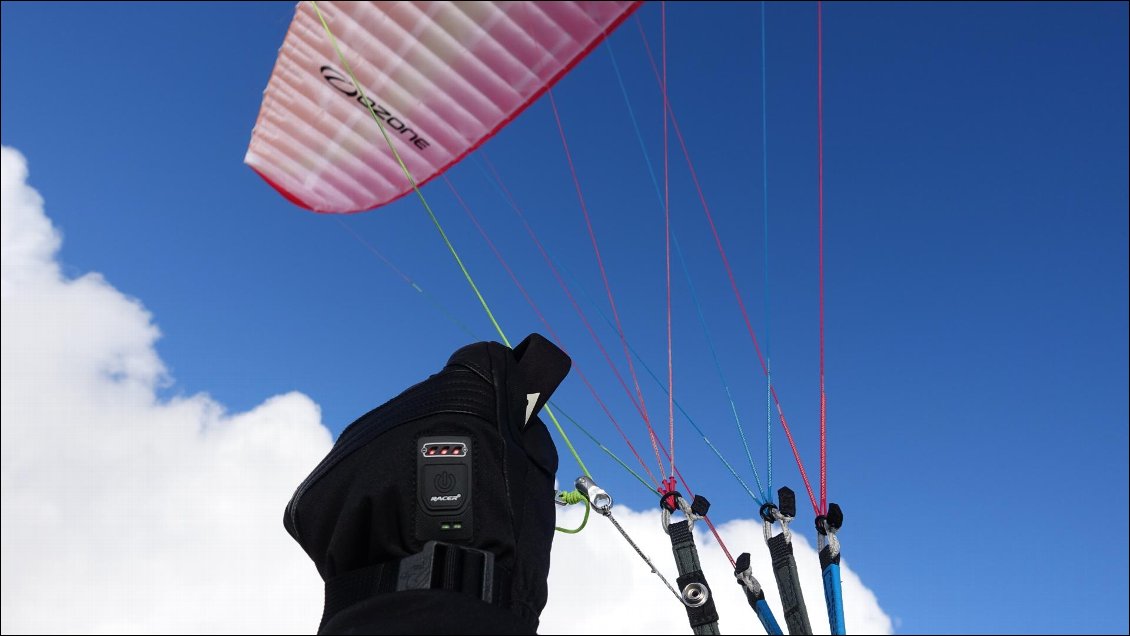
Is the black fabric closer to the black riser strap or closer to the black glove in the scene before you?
the black riser strap

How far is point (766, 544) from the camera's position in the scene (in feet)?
10.8

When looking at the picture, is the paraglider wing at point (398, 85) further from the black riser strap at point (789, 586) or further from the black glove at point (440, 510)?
the black glove at point (440, 510)

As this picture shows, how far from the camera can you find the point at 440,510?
165cm

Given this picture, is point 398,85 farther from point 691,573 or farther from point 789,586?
point 789,586

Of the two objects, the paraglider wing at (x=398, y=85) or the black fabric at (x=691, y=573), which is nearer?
the black fabric at (x=691, y=573)

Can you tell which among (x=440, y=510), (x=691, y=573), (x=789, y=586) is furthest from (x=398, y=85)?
(x=440, y=510)

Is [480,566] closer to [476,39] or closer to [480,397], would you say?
[480,397]

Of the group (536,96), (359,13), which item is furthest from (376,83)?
(536,96)

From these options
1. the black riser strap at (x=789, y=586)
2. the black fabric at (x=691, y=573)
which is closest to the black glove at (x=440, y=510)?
the black fabric at (x=691, y=573)

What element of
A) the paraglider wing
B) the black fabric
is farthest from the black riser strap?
the paraglider wing

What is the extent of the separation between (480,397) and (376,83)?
8338 mm

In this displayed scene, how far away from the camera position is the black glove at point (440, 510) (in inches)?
60.0

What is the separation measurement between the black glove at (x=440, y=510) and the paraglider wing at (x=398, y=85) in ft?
24.2

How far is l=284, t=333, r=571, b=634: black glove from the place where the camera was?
152 centimetres
